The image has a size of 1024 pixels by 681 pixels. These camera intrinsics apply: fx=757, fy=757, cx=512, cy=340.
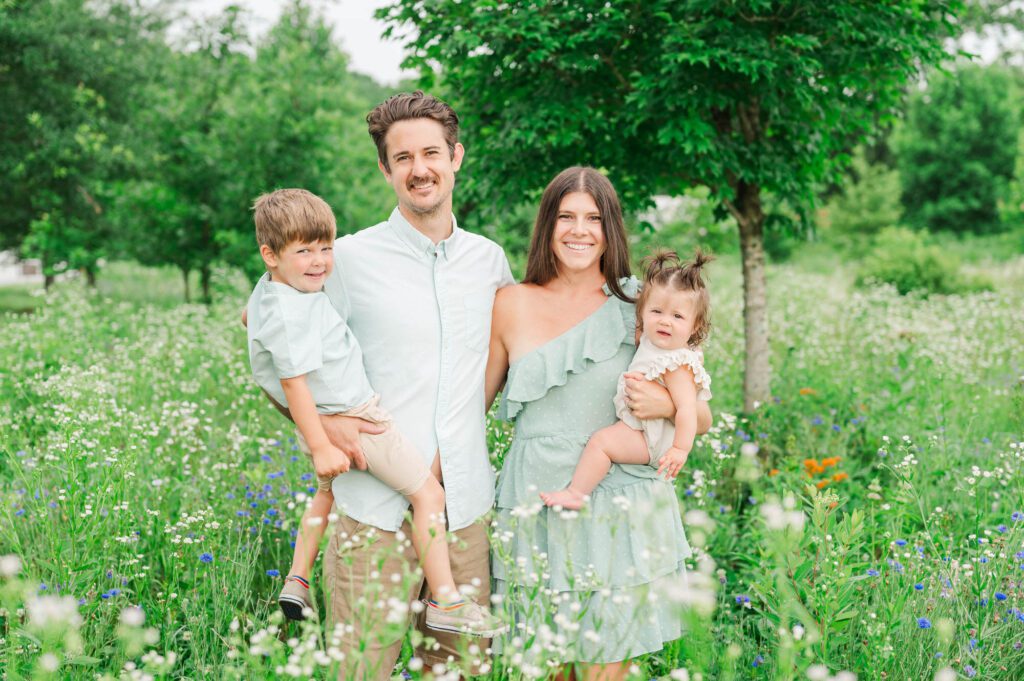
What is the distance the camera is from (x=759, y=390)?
5402 millimetres

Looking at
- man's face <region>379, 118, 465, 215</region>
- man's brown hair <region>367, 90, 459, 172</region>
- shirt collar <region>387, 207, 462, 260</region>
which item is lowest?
shirt collar <region>387, 207, 462, 260</region>

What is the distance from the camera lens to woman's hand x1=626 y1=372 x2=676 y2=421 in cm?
254

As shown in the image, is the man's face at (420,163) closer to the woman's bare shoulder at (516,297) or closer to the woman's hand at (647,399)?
the woman's bare shoulder at (516,297)

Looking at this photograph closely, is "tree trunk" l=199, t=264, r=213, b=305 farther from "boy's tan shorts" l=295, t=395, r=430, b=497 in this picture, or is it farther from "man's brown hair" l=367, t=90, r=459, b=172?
"boy's tan shorts" l=295, t=395, r=430, b=497

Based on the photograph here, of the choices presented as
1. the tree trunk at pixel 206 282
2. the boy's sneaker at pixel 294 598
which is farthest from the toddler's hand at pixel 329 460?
the tree trunk at pixel 206 282

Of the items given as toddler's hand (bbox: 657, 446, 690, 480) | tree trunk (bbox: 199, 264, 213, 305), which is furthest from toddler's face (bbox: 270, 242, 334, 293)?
tree trunk (bbox: 199, 264, 213, 305)

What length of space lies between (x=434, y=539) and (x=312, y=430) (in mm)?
527

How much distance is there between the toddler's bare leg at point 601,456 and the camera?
2.54 meters

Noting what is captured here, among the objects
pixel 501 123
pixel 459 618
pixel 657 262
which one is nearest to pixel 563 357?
pixel 657 262

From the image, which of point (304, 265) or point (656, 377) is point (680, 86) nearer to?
point (656, 377)

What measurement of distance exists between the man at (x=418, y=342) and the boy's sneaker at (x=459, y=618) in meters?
0.16

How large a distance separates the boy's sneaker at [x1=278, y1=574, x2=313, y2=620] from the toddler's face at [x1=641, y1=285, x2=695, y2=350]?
1513 millimetres

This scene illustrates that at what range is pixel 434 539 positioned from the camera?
96.6 inches

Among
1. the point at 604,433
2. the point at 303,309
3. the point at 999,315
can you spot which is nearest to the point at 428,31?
the point at 303,309
